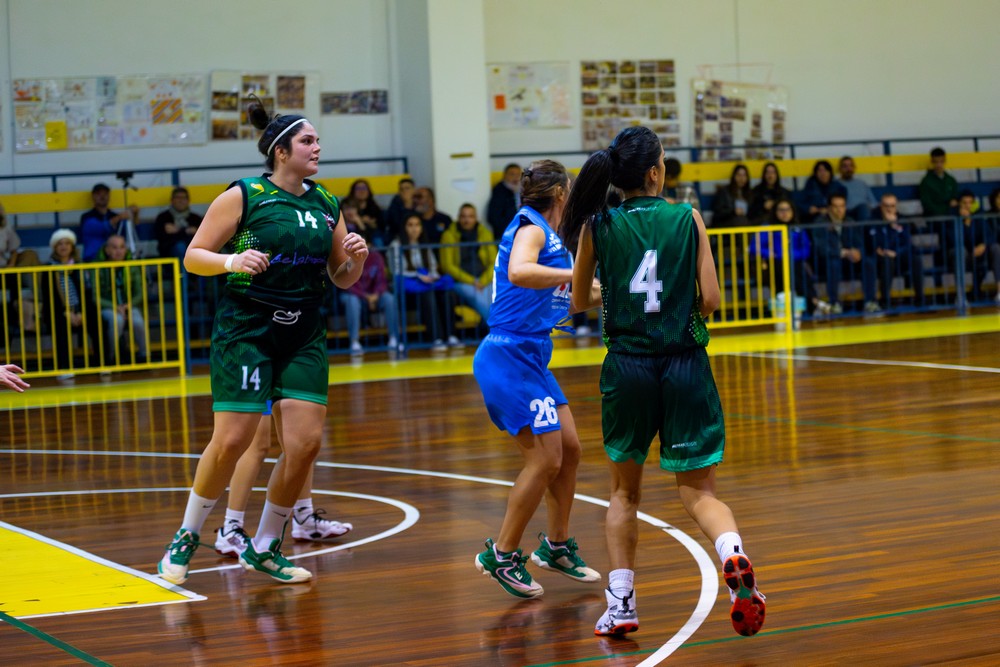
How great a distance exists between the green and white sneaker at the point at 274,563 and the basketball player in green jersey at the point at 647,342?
1.45 metres

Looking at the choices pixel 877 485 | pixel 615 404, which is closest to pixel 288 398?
pixel 615 404

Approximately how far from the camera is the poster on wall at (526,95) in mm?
17984

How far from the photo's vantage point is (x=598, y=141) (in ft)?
60.5

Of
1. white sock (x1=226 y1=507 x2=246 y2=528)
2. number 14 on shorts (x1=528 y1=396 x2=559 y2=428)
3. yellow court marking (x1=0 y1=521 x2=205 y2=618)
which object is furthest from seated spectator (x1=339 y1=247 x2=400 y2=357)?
number 14 on shorts (x1=528 y1=396 x2=559 y2=428)

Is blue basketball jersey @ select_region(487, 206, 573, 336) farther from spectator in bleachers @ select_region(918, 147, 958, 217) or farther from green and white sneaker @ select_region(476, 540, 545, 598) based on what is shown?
spectator in bleachers @ select_region(918, 147, 958, 217)

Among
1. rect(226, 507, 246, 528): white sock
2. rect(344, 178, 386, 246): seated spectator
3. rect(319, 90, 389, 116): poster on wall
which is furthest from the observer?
rect(319, 90, 389, 116): poster on wall

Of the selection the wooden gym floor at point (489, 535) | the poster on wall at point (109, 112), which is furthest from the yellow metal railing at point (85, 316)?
the poster on wall at point (109, 112)

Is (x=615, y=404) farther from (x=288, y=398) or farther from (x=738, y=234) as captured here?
(x=738, y=234)

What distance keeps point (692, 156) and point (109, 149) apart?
7.60 metres

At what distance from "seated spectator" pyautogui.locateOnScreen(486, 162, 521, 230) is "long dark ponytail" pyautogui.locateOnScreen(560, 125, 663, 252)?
11.3 m

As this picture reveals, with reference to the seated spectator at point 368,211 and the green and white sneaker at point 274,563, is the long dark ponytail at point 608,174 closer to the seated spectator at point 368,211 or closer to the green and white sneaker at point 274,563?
the green and white sneaker at point 274,563

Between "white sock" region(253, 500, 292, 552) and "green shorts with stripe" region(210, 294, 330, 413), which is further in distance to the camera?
"white sock" region(253, 500, 292, 552)

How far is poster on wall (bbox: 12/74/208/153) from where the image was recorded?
642 inches

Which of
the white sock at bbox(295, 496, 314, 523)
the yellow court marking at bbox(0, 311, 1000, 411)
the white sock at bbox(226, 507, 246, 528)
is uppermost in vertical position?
the yellow court marking at bbox(0, 311, 1000, 411)
